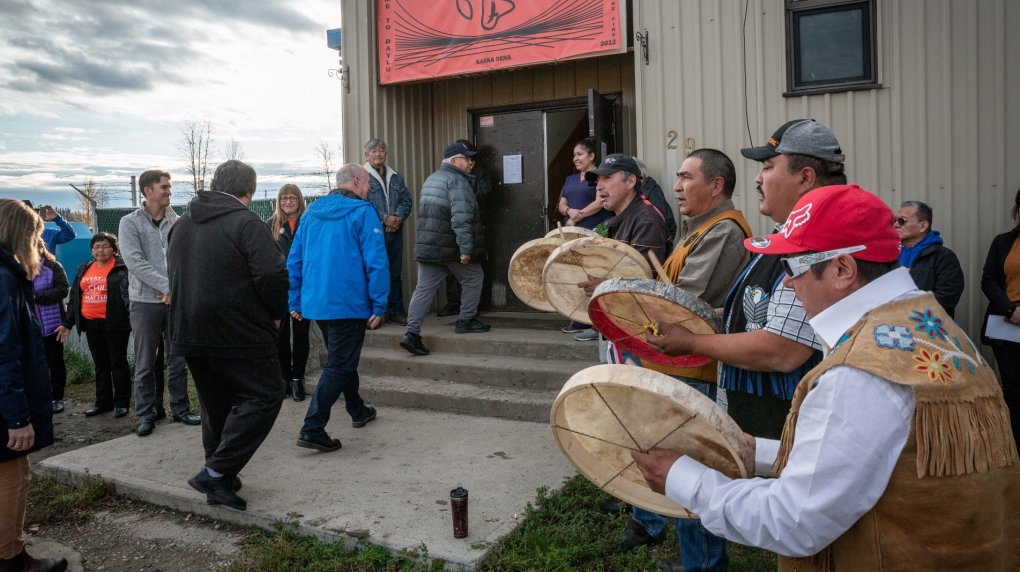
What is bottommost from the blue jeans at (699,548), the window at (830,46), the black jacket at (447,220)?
the blue jeans at (699,548)

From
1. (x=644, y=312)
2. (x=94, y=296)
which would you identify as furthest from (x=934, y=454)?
(x=94, y=296)

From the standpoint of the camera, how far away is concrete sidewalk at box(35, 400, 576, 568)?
12.2 ft

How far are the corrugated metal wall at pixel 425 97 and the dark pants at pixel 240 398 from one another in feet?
13.3

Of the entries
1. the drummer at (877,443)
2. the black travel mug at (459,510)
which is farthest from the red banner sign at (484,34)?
the drummer at (877,443)

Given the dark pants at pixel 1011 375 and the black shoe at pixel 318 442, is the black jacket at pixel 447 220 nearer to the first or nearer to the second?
the black shoe at pixel 318 442

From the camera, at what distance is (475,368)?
6215 millimetres

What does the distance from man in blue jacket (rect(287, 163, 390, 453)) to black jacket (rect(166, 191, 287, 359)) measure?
0.90 m

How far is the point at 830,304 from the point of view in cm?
159

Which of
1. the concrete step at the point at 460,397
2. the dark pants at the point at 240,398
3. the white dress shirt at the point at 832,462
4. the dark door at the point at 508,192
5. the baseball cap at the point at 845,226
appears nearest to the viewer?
the white dress shirt at the point at 832,462

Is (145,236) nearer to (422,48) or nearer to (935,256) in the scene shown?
(422,48)

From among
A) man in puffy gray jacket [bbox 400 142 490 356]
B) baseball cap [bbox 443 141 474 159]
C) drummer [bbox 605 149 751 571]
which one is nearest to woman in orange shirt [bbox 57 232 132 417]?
man in puffy gray jacket [bbox 400 142 490 356]

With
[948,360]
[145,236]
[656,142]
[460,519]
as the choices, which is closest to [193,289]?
[460,519]

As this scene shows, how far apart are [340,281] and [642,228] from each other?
2337mm

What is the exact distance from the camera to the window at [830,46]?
5.50 meters
